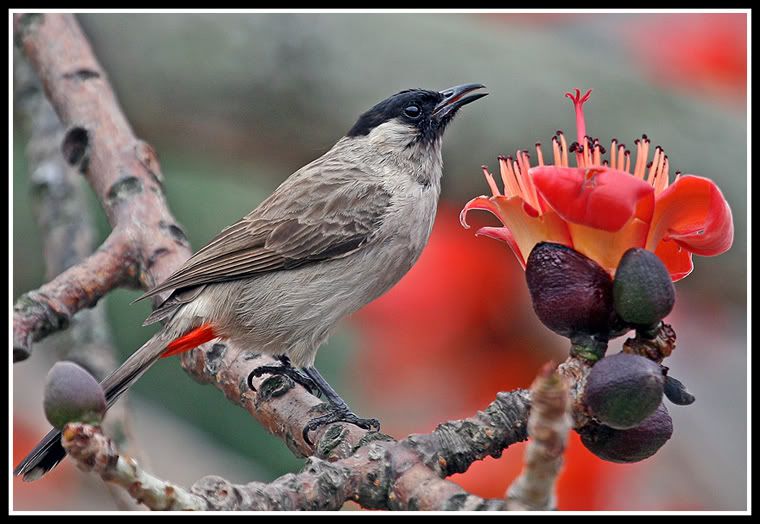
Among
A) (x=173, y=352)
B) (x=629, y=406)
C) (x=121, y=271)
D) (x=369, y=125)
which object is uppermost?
(x=369, y=125)

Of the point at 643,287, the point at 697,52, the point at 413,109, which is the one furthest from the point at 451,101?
the point at 643,287

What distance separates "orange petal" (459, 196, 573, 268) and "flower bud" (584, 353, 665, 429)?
1.23 ft

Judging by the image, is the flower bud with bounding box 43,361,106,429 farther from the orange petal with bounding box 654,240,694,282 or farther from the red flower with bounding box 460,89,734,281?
the orange petal with bounding box 654,240,694,282

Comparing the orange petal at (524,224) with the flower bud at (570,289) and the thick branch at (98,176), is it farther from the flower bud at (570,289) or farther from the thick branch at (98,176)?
the thick branch at (98,176)

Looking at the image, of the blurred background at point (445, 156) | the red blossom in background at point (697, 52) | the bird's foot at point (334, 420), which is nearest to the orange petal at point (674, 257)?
the bird's foot at point (334, 420)

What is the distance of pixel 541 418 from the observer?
1644 mm

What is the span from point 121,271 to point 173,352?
40 cm

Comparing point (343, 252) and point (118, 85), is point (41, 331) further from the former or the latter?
point (118, 85)

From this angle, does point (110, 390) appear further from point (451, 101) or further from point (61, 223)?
point (451, 101)

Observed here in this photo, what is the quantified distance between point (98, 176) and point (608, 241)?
247cm

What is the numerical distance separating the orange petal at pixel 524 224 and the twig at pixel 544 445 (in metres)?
0.77

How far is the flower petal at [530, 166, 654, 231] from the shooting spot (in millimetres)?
2154

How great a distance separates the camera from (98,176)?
4.01m

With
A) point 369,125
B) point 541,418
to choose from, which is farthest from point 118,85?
point 541,418
